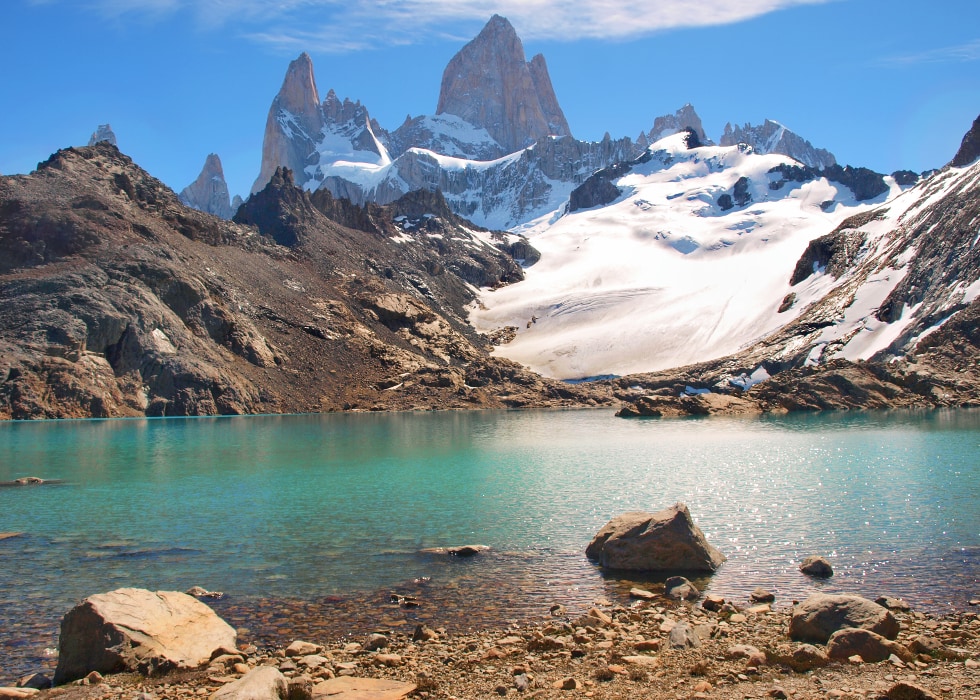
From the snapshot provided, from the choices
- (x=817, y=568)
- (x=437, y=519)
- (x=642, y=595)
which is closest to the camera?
(x=642, y=595)

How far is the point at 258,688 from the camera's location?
10.0 meters

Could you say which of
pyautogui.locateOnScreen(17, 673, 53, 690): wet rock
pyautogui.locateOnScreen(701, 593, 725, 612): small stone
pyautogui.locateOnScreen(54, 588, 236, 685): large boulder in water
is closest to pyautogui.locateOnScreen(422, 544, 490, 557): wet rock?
pyautogui.locateOnScreen(701, 593, 725, 612): small stone

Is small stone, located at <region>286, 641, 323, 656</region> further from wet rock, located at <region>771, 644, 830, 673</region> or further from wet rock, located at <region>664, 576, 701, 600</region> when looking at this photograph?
wet rock, located at <region>664, 576, 701, 600</region>

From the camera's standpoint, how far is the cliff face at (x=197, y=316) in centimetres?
7056

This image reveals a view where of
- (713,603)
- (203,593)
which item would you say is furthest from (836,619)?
(203,593)

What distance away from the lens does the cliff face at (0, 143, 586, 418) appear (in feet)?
232

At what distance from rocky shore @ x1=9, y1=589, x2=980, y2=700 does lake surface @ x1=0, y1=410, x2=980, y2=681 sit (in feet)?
4.25

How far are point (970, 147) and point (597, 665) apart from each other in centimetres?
14090

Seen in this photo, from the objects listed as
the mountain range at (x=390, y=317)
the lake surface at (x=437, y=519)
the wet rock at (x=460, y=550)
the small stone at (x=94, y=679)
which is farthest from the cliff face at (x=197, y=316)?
the small stone at (x=94, y=679)

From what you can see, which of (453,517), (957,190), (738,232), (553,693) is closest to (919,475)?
(453,517)

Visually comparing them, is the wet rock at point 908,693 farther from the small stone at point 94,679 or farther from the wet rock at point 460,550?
the wet rock at point 460,550

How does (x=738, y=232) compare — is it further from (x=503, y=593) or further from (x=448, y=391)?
Result: (x=503, y=593)

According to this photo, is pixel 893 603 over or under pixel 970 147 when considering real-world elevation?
under

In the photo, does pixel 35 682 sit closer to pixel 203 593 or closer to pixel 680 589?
pixel 203 593
